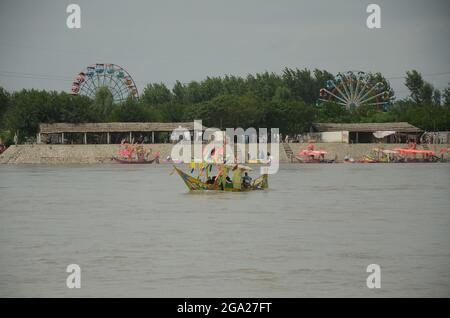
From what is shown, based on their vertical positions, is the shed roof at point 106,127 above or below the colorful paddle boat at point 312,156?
above

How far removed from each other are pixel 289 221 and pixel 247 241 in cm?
476

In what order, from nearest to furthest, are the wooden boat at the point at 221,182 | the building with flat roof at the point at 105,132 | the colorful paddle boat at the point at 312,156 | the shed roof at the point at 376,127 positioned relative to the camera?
the wooden boat at the point at 221,182, the colorful paddle boat at the point at 312,156, the building with flat roof at the point at 105,132, the shed roof at the point at 376,127

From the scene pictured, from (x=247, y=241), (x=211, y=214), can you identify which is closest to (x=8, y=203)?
Answer: (x=211, y=214)

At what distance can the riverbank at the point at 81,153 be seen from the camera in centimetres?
7556

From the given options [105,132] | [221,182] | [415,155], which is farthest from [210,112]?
[221,182]

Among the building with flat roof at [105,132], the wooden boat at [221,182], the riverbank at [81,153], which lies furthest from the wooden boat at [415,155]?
the wooden boat at [221,182]

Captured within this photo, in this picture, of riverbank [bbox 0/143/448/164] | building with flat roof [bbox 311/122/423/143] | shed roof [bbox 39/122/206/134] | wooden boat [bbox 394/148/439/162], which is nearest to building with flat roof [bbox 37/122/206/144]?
shed roof [bbox 39/122/206/134]

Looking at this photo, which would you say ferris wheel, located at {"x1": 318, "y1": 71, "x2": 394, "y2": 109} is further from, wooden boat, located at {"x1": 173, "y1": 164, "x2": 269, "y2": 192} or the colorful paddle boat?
wooden boat, located at {"x1": 173, "y1": 164, "x2": 269, "y2": 192}

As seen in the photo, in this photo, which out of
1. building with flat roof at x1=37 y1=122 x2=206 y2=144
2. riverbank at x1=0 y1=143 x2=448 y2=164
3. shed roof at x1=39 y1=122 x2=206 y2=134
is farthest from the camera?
building with flat roof at x1=37 y1=122 x2=206 y2=144

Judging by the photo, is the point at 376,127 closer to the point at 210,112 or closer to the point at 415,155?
the point at 415,155

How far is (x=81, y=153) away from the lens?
75562 millimetres

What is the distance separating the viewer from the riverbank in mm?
75562

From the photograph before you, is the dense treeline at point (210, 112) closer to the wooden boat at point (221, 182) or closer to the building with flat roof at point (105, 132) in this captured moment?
the building with flat roof at point (105, 132)
